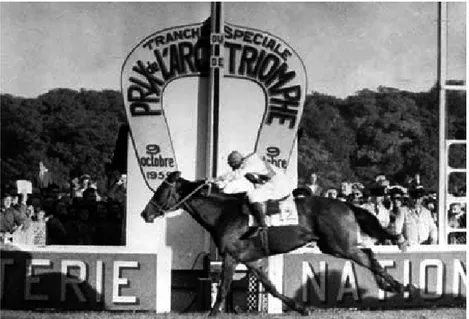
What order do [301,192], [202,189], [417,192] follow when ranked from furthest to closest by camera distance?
[417,192] < [301,192] < [202,189]

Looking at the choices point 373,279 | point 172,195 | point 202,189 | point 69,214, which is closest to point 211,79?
point 202,189

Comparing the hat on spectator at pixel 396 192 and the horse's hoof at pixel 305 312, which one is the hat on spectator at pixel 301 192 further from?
the horse's hoof at pixel 305 312

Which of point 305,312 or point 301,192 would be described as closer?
point 305,312

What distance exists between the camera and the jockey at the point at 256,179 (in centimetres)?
1088

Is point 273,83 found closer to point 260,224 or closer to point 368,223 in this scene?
point 260,224

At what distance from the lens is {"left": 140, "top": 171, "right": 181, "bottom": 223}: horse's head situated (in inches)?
435

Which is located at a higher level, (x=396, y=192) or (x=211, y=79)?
(x=211, y=79)

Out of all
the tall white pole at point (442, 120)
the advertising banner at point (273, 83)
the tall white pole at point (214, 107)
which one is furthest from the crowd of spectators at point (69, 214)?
the tall white pole at point (442, 120)

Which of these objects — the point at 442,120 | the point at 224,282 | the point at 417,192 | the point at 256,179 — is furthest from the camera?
the point at 417,192

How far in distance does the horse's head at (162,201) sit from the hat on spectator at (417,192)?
7.88ft

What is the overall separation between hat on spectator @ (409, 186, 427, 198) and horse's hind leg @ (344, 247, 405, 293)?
770mm

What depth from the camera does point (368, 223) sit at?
37.0 feet

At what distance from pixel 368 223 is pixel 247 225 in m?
1.22

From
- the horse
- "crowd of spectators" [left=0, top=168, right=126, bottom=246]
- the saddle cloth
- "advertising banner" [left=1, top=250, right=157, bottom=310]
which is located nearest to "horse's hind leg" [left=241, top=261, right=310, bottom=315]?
the horse
